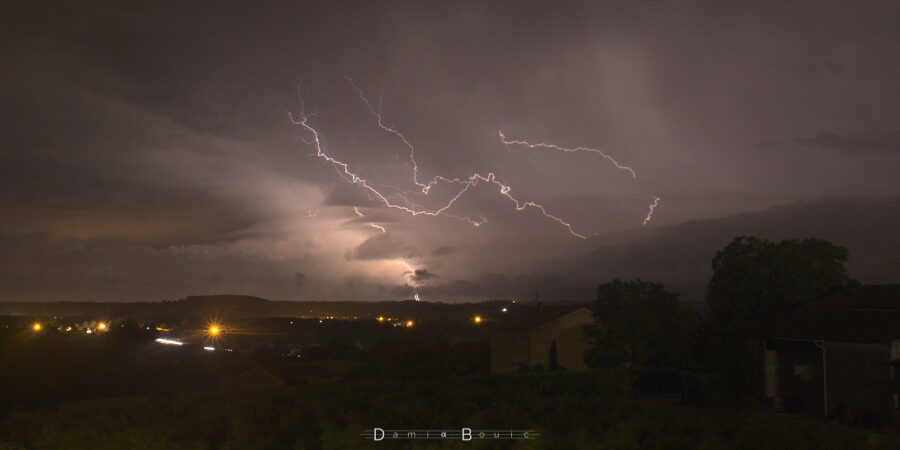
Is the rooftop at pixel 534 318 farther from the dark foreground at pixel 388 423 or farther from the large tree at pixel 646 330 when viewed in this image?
the dark foreground at pixel 388 423

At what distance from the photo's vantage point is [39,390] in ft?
88.6

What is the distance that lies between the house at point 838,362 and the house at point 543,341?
15.0m

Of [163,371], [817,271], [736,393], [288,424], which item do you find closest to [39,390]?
[163,371]

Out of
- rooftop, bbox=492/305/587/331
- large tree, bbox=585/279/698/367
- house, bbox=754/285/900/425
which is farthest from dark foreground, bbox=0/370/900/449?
rooftop, bbox=492/305/587/331

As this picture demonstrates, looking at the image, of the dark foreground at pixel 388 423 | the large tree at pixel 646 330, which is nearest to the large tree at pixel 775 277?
the large tree at pixel 646 330

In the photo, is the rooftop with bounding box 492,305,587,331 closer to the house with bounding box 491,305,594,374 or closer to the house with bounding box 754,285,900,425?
the house with bounding box 491,305,594,374

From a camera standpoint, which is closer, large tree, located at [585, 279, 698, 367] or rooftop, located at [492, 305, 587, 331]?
A: large tree, located at [585, 279, 698, 367]

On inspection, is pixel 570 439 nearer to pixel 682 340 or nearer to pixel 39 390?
pixel 682 340

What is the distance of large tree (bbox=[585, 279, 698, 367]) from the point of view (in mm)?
26594

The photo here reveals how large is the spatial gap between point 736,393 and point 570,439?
16212 millimetres

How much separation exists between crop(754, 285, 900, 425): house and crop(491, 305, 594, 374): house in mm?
14959

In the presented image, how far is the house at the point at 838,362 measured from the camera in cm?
1469

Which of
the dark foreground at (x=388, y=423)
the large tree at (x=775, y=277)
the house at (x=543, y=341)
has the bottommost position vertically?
the house at (x=543, y=341)

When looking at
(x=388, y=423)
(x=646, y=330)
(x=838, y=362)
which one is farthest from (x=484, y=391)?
(x=646, y=330)
